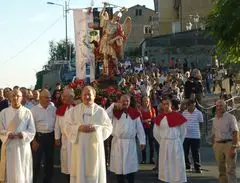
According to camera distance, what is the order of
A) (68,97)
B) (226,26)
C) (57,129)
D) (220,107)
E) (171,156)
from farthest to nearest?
(226,26) → (68,97) → (57,129) → (171,156) → (220,107)

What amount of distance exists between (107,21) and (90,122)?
949 centimetres

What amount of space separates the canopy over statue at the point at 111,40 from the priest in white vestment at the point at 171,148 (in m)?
7.89

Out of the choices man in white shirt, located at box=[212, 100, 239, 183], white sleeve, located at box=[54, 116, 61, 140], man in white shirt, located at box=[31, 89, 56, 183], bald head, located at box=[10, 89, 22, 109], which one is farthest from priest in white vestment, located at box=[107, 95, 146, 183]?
bald head, located at box=[10, 89, 22, 109]

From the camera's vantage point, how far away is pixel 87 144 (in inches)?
416

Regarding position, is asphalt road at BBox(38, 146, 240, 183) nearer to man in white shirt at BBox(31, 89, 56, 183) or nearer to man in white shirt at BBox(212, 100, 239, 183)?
man in white shirt at BBox(31, 89, 56, 183)

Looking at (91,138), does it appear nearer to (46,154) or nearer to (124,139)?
(124,139)

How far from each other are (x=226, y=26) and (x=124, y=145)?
3599 millimetres

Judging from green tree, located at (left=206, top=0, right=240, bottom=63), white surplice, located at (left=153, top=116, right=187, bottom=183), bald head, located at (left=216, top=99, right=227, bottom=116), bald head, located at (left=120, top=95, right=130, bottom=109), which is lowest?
white surplice, located at (left=153, top=116, right=187, bottom=183)

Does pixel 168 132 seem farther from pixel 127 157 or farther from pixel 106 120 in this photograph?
pixel 106 120

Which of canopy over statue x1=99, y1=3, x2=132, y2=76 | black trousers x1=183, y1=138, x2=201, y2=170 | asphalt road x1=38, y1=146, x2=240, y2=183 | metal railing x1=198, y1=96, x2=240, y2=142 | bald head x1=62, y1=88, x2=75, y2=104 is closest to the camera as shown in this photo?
bald head x1=62, y1=88, x2=75, y2=104

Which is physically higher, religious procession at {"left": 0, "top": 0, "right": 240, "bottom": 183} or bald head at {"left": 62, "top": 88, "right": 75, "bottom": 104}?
bald head at {"left": 62, "top": 88, "right": 75, "bottom": 104}

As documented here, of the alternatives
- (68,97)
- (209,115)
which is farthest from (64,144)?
(209,115)

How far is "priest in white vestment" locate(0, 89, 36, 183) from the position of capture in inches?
432

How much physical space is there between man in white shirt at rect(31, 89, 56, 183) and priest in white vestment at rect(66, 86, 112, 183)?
1875mm
